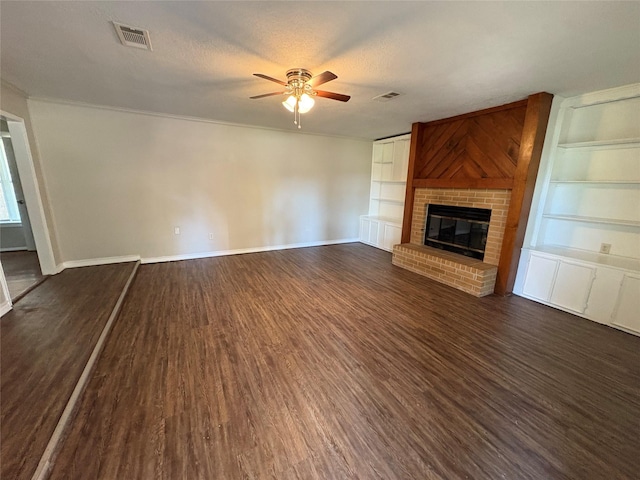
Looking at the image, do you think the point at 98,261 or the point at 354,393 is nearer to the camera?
the point at 354,393

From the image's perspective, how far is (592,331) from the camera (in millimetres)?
2826


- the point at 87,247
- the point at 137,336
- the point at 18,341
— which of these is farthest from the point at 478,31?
the point at 87,247

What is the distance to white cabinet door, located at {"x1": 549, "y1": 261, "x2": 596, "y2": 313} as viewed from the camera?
9.92ft

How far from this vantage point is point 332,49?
2.16 meters

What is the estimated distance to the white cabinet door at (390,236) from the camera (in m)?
5.68

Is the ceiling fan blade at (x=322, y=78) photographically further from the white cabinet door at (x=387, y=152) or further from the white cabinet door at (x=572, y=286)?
the white cabinet door at (x=387, y=152)

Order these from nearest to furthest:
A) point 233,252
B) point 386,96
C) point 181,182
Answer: point 386,96 < point 181,182 < point 233,252

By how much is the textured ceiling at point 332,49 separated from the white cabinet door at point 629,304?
2.10 metres

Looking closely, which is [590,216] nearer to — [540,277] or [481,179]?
[540,277]

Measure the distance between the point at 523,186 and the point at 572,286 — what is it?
4.43 ft

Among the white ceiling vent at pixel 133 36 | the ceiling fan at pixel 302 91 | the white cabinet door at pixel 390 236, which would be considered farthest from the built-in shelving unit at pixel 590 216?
the white ceiling vent at pixel 133 36

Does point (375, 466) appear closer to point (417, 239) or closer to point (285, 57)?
point (285, 57)

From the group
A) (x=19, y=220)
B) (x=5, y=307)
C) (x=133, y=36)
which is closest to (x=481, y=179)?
(x=133, y=36)

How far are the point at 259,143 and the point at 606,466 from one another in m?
5.73
